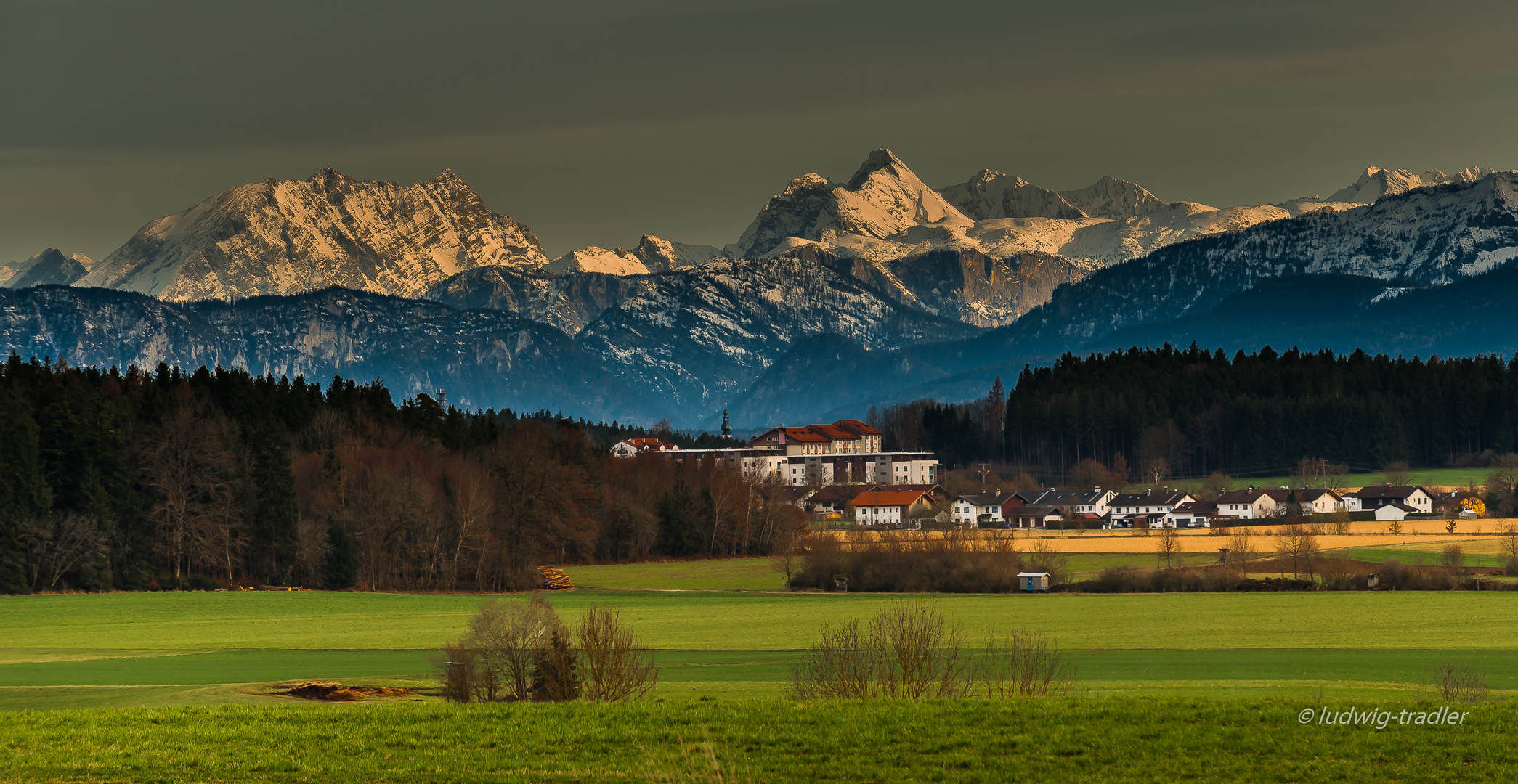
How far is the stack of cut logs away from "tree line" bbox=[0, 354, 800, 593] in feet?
5.65

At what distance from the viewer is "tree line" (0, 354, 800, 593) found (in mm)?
96438

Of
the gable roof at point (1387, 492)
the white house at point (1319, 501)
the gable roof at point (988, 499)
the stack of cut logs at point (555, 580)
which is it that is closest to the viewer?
the stack of cut logs at point (555, 580)

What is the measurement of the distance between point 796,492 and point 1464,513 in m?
85.3

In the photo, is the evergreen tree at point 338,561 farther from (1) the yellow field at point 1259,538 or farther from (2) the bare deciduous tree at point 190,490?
(1) the yellow field at point 1259,538

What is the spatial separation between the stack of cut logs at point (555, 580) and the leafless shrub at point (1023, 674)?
179 feet

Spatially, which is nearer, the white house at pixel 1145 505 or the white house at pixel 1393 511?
the white house at pixel 1393 511

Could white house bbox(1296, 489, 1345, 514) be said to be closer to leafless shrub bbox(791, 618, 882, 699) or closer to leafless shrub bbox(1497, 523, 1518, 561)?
leafless shrub bbox(1497, 523, 1518, 561)

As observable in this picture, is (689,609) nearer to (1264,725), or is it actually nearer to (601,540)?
(601,540)

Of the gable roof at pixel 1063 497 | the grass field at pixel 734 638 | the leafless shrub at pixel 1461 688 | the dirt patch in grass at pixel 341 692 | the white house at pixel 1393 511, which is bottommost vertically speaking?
the grass field at pixel 734 638

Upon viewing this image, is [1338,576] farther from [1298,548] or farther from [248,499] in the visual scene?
[248,499]

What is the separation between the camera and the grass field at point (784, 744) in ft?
73.9

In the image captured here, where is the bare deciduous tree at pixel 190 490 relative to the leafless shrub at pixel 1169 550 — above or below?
above

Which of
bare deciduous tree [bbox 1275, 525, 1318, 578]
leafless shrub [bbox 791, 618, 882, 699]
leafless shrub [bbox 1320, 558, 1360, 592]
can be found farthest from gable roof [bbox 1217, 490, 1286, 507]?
leafless shrub [bbox 791, 618, 882, 699]

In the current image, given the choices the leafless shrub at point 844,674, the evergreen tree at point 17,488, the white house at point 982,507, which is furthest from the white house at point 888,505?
the leafless shrub at point 844,674
